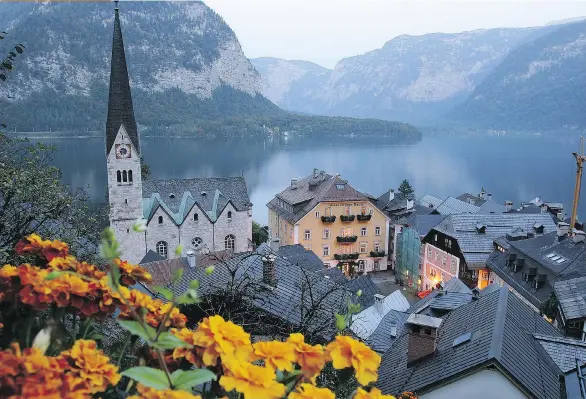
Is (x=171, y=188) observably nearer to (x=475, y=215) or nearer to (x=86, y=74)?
(x=475, y=215)

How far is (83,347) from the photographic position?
2135 millimetres

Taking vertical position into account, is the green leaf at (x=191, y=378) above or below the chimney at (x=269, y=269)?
above

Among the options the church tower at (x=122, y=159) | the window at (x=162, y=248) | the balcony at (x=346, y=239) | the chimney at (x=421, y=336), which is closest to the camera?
the chimney at (x=421, y=336)

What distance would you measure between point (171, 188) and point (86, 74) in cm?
17862

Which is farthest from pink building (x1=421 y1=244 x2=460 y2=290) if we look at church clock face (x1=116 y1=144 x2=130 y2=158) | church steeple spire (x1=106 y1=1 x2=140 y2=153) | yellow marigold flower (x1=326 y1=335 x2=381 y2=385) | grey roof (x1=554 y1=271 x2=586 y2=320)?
yellow marigold flower (x1=326 y1=335 x2=381 y2=385)

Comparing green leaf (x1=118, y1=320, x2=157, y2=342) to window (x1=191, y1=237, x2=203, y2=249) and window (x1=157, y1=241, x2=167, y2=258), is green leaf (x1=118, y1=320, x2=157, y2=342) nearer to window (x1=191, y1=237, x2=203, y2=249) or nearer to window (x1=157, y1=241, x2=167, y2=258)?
window (x1=157, y1=241, x2=167, y2=258)

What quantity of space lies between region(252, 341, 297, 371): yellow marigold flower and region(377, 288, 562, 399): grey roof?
28.0 feet

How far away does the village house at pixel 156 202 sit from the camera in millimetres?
34531

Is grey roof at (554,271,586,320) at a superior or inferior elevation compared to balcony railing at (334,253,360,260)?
superior

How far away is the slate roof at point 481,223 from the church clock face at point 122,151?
2019 centimetres

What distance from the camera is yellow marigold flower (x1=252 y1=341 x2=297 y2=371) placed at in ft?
7.19

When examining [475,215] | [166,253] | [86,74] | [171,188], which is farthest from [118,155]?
[86,74]

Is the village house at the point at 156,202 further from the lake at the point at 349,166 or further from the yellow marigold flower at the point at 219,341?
the yellow marigold flower at the point at 219,341

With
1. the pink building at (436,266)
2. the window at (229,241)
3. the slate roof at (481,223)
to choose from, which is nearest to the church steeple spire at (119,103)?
the window at (229,241)
